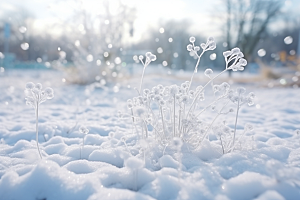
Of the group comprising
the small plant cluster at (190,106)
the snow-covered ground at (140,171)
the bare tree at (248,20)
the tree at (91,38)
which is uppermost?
the bare tree at (248,20)

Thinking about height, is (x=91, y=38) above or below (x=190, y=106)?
above

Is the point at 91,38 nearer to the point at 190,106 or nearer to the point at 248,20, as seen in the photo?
the point at 190,106

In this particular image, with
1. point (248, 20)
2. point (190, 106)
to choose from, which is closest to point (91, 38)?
point (190, 106)

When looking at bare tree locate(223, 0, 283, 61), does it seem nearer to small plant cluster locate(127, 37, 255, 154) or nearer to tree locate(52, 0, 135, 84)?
tree locate(52, 0, 135, 84)

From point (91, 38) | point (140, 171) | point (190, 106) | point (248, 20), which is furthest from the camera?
point (248, 20)

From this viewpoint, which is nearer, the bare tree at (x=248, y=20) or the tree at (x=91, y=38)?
the tree at (x=91, y=38)

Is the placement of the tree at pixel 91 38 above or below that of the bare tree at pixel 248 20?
below

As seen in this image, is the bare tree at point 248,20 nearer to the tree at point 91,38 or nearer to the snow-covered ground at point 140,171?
the tree at point 91,38

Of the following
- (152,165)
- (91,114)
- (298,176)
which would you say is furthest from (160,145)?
(91,114)

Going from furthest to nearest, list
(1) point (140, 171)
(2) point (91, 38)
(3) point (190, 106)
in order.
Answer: (2) point (91, 38) < (3) point (190, 106) < (1) point (140, 171)

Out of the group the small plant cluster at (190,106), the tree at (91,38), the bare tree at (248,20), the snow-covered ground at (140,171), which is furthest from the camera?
the bare tree at (248,20)

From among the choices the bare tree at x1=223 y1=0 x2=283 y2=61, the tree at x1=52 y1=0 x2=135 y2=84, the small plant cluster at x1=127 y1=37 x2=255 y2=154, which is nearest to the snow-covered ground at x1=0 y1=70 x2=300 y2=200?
the small plant cluster at x1=127 y1=37 x2=255 y2=154

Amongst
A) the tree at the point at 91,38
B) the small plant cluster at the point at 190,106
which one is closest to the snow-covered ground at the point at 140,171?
the small plant cluster at the point at 190,106

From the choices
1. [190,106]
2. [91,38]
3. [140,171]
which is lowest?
[140,171]
